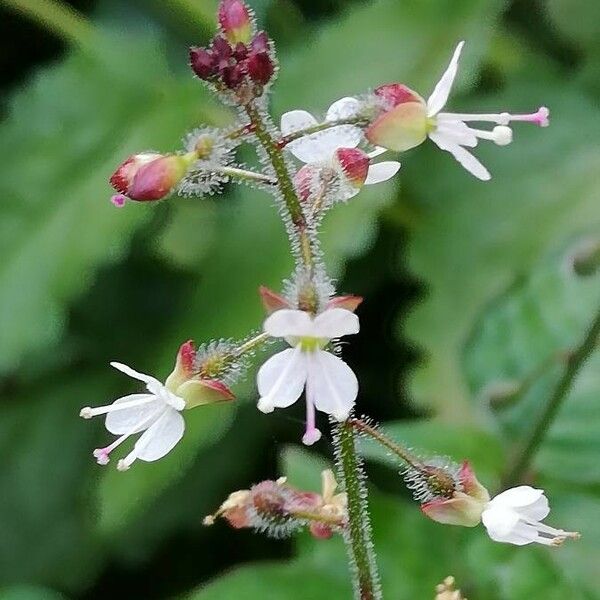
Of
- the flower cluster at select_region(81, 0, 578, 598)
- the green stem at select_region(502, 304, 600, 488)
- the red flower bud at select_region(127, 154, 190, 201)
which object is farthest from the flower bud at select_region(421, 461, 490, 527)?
the green stem at select_region(502, 304, 600, 488)

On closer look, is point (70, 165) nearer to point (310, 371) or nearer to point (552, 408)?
point (552, 408)

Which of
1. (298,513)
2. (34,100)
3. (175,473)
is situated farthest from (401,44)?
(298,513)

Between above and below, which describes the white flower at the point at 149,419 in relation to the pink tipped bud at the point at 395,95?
below

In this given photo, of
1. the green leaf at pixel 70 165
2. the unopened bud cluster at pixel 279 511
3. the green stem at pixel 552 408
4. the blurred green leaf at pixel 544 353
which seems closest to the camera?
the unopened bud cluster at pixel 279 511

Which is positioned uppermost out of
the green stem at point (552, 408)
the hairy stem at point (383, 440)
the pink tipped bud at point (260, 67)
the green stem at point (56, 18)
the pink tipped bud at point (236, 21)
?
the green stem at point (56, 18)

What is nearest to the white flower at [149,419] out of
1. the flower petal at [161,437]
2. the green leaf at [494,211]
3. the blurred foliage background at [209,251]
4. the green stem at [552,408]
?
the flower petal at [161,437]

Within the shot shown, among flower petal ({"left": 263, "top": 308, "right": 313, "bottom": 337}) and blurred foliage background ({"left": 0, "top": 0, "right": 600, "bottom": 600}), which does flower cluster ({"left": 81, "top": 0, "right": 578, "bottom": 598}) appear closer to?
flower petal ({"left": 263, "top": 308, "right": 313, "bottom": 337})

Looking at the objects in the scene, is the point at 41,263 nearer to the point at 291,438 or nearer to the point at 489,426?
the point at 291,438

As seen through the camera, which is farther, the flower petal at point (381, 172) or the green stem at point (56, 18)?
the green stem at point (56, 18)

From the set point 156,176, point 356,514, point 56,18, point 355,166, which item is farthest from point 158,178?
point 56,18

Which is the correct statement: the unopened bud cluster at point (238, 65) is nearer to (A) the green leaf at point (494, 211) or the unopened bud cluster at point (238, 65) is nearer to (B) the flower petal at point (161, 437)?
(B) the flower petal at point (161, 437)
